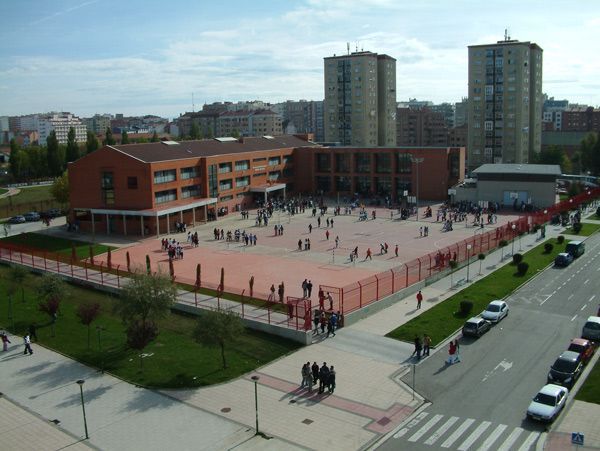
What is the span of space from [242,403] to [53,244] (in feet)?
129

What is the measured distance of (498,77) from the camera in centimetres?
10581

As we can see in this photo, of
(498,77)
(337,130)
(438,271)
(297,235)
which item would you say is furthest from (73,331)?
(337,130)

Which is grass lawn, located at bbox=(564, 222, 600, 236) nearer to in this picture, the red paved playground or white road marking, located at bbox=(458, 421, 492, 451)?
the red paved playground

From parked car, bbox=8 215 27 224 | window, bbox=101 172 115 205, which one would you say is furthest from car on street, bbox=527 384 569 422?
parked car, bbox=8 215 27 224

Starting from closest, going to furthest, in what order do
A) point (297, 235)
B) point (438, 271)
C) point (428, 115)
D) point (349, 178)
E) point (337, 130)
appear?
1. point (438, 271)
2. point (297, 235)
3. point (349, 178)
4. point (337, 130)
5. point (428, 115)

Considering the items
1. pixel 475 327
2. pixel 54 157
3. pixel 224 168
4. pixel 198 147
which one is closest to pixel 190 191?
pixel 224 168

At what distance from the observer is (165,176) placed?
64312 mm

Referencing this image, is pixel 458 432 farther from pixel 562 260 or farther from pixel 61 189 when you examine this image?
Answer: pixel 61 189

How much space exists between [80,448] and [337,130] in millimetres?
109983

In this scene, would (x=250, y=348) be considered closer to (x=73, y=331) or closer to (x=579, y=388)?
(x=73, y=331)

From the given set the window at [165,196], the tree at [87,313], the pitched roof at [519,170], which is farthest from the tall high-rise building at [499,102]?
the tree at [87,313]

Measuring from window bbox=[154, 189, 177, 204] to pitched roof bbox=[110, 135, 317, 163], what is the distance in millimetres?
3313

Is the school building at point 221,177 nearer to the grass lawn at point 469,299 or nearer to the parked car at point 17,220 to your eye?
the parked car at point 17,220

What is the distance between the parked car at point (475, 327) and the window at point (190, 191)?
42681mm
